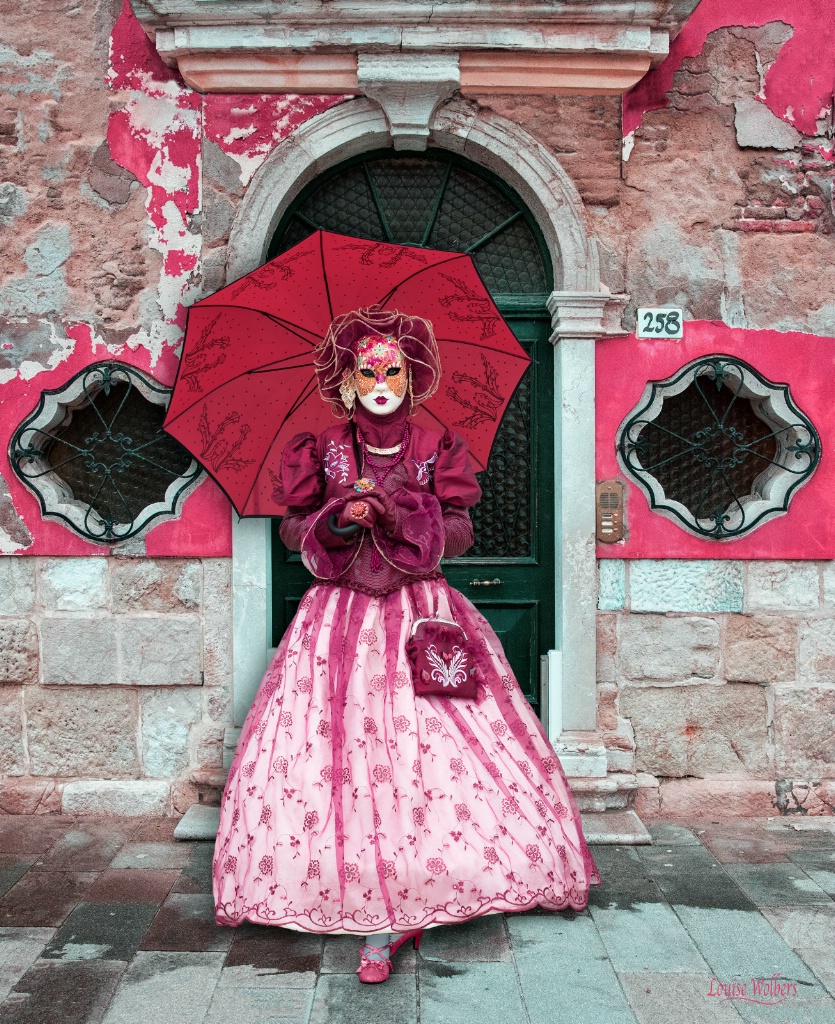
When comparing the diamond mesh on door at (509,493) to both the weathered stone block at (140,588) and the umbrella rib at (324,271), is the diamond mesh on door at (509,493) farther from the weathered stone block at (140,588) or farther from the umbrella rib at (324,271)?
the weathered stone block at (140,588)

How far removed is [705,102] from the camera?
167 inches

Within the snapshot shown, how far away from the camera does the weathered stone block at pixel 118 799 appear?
4188mm

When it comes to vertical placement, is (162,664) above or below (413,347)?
below

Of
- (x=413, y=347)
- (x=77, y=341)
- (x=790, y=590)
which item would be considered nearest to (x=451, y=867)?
(x=413, y=347)

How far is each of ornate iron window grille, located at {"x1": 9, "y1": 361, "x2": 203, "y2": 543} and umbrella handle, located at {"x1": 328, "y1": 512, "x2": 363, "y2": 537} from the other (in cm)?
125

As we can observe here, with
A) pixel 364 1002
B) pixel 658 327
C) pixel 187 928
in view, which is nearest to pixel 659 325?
pixel 658 327

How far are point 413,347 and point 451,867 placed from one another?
1.77 metres

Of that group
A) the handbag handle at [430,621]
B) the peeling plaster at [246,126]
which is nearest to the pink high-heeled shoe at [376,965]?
the handbag handle at [430,621]

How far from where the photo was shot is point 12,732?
13.9 feet

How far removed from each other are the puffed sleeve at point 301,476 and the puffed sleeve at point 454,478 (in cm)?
42

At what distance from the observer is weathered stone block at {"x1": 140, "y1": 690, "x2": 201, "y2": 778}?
4227 millimetres

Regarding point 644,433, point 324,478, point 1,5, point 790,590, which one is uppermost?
point 1,5

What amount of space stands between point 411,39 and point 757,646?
3.12 meters

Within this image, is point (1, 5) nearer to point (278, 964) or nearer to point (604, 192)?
point (604, 192)
